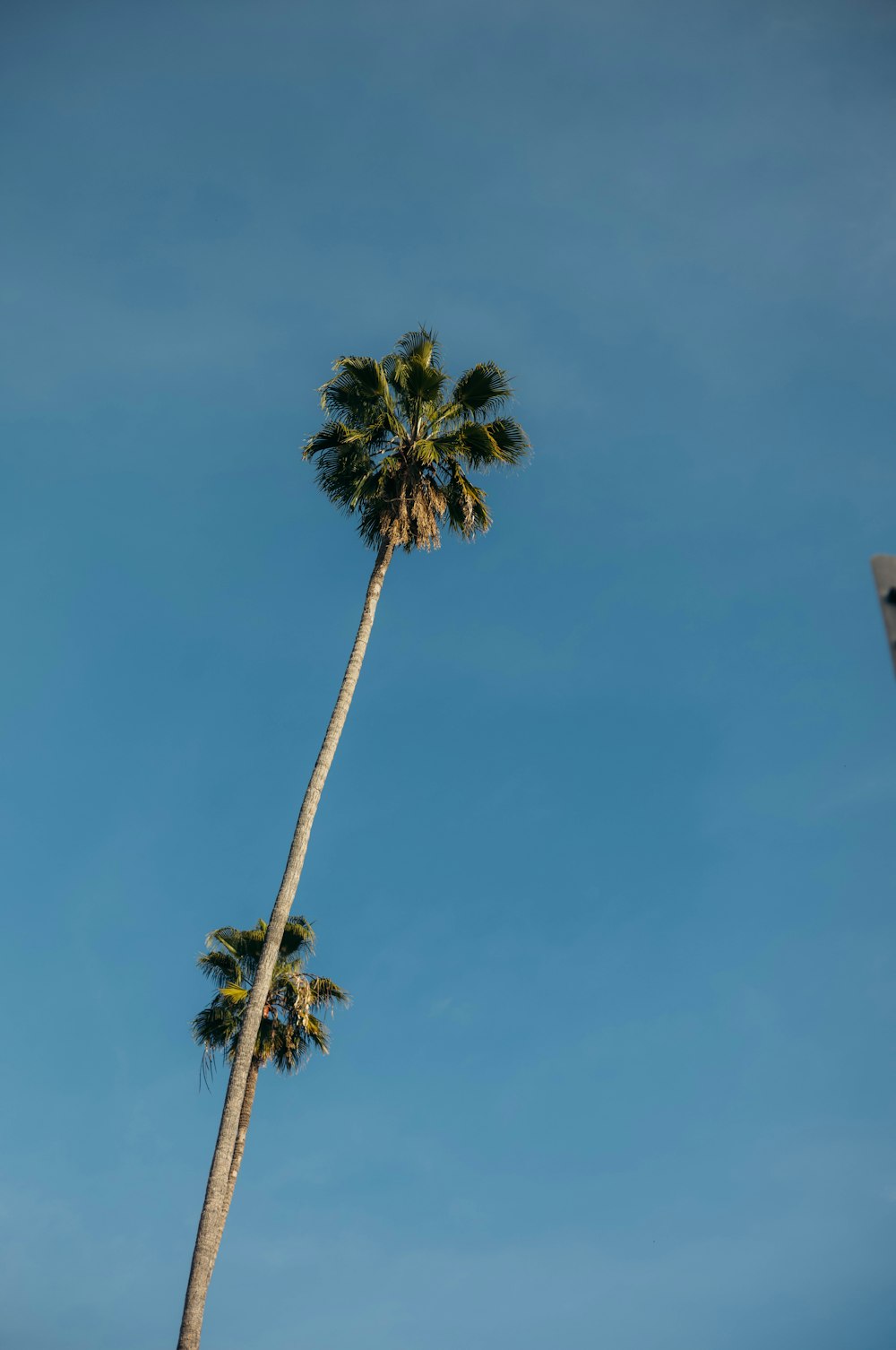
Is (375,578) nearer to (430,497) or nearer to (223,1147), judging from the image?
(430,497)

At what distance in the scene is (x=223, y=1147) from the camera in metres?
16.1

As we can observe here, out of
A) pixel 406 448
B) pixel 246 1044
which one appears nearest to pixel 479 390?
pixel 406 448

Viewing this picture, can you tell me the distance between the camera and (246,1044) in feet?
55.6

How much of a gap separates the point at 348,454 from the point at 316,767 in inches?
289

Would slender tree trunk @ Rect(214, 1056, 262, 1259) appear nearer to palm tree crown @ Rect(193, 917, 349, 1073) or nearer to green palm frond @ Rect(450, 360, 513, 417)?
palm tree crown @ Rect(193, 917, 349, 1073)

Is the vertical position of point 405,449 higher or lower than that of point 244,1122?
higher

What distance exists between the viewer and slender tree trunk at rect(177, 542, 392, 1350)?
597 inches

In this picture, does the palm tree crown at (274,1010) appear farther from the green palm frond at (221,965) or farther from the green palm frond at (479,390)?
the green palm frond at (479,390)

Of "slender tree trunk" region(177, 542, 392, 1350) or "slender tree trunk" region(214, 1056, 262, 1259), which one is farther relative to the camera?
"slender tree trunk" region(214, 1056, 262, 1259)

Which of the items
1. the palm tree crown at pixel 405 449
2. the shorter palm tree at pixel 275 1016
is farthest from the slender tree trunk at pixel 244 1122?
the palm tree crown at pixel 405 449

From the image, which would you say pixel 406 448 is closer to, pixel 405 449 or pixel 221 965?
pixel 405 449

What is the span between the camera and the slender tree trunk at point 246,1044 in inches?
597

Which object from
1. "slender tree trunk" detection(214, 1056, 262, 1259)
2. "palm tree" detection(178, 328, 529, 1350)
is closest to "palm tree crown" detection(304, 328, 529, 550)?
"palm tree" detection(178, 328, 529, 1350)

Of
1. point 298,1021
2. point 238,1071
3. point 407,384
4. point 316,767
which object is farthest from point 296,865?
point 407,384
